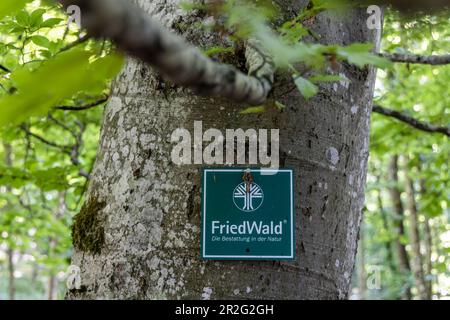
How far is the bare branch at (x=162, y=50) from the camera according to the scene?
20.7 inches

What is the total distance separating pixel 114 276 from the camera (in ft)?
4.47

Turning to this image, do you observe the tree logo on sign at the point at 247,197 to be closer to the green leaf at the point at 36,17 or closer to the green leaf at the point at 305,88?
the green leaf at the point at 305,88

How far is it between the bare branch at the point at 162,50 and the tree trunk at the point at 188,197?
54 centimetres

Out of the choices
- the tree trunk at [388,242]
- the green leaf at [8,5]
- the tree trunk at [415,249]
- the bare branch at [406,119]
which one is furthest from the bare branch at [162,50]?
the tree trunk at [388,242]

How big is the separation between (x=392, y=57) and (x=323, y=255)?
3.00 feet

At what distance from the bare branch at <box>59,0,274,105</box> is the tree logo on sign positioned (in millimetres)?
492

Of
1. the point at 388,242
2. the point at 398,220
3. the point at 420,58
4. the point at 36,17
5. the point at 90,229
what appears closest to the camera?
the point at 90,229

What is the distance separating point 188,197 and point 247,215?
17 cm

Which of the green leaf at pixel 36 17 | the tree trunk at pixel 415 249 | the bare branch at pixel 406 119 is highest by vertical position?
the green leaf at pixel 36 17

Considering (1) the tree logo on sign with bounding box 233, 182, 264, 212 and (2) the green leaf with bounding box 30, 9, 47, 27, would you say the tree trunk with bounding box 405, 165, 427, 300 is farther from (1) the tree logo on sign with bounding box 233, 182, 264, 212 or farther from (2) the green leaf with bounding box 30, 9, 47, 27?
(2) the green leaf with bounding box 30, 9, 47, 27

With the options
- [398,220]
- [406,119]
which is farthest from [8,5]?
[398,220]

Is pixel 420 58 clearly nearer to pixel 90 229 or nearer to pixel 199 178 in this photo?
pixel 199 178

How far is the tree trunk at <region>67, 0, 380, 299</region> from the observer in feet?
4.39

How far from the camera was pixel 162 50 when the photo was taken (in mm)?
616
